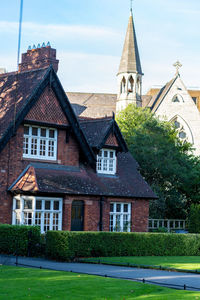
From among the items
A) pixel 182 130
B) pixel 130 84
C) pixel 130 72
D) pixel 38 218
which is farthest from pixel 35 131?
pixel 130 84

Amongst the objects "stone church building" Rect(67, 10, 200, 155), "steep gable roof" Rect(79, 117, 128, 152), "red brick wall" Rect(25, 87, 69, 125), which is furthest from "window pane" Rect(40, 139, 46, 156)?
"stone church building" Rect(67, 10, 200, 155)

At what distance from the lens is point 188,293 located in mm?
14148

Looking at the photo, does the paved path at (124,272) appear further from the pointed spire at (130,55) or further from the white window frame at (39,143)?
the pointed spire at (130,55)

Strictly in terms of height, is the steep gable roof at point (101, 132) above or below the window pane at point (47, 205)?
above

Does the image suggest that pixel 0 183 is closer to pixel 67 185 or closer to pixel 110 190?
pixel 67 185

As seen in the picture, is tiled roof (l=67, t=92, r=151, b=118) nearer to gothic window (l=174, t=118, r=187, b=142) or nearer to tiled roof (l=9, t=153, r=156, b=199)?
gothic window (l=174, t=118, r=187, b=142)

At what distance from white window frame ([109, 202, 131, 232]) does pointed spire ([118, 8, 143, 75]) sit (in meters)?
44.3

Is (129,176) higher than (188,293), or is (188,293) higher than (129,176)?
(129,176)

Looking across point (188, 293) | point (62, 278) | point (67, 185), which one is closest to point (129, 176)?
point (67, 185)

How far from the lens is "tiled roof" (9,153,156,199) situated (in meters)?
28.1

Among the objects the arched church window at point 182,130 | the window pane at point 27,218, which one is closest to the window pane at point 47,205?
the window pane at point 27,218

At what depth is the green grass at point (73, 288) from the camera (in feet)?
44.1

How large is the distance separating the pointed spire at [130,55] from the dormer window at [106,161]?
139 ft

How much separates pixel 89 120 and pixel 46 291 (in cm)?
2170
